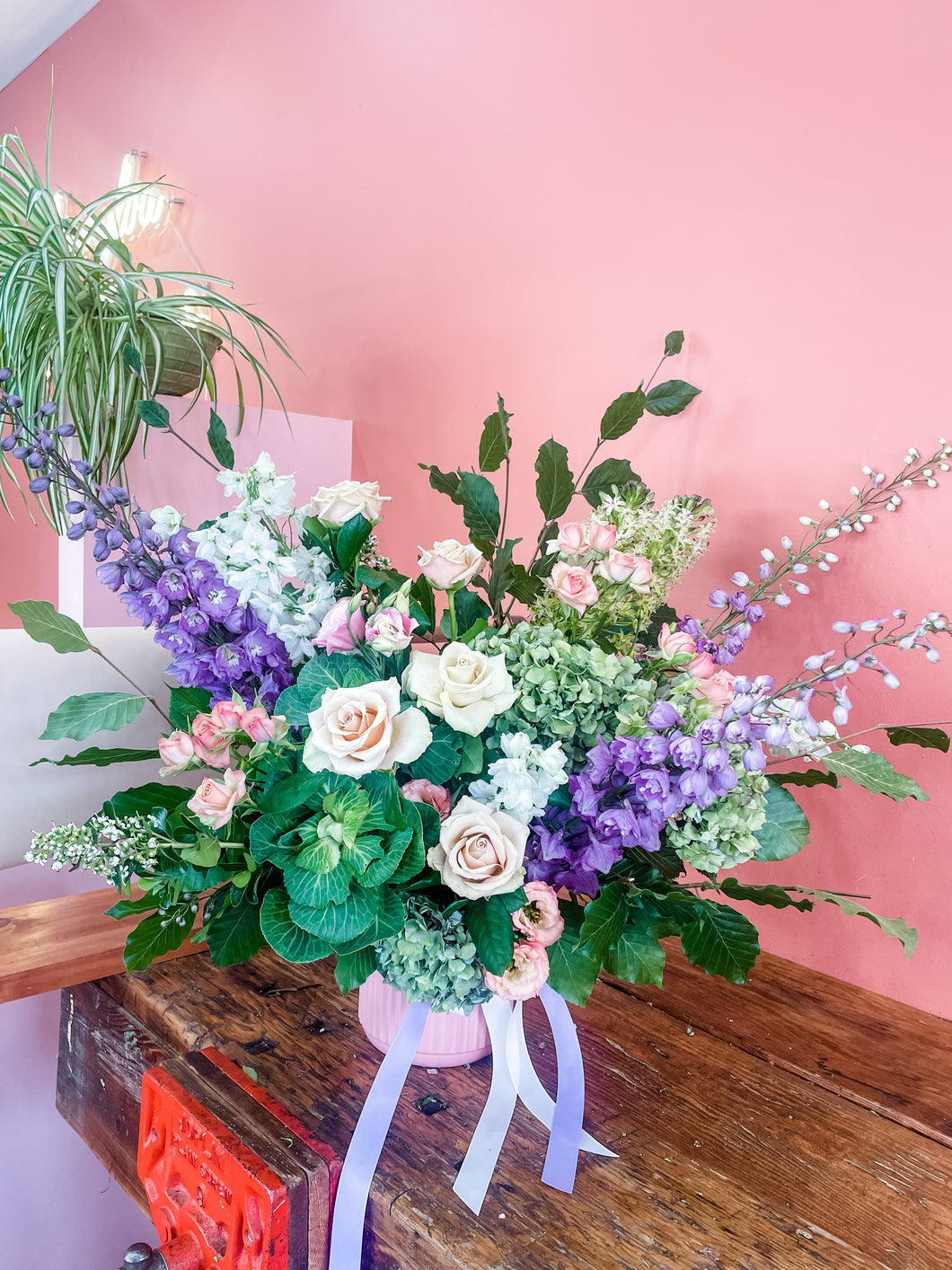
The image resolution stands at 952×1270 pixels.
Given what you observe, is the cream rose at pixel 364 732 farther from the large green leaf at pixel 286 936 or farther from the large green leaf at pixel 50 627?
the large green leaf at pixel 50 627

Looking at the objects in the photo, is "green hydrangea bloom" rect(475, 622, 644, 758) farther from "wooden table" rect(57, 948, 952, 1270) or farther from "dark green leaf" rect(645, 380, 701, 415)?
"dark green leaf" rect(645, 380, 701, 415)

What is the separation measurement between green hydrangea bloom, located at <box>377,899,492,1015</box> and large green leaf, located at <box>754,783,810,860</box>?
0.24 meters

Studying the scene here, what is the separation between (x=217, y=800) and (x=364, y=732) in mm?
124

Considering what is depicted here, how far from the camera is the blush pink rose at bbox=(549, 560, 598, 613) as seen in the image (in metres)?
0.69

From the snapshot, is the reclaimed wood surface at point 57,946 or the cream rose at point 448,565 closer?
the cream rose at point 448,565

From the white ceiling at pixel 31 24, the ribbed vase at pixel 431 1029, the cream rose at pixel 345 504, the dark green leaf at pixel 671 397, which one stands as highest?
the white ceiling at pixel 31 24

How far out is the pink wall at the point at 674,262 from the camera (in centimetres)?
99

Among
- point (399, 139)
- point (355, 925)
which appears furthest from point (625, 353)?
point (355, 925)

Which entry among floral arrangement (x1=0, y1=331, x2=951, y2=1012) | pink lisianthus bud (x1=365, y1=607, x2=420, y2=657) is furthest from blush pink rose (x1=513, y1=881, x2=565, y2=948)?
pink lisianthus bud (x1=365, y1=607, x2=420, y2=657)

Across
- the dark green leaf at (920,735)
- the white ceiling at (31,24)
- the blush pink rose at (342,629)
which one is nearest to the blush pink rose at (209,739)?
the blush pink rose at (342,629)

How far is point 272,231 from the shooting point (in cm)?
193

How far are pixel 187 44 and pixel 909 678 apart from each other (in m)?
2.27

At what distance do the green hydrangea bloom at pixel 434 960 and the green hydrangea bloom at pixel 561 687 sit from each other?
14 cm

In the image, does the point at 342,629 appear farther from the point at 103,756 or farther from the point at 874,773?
the point at 874,773
